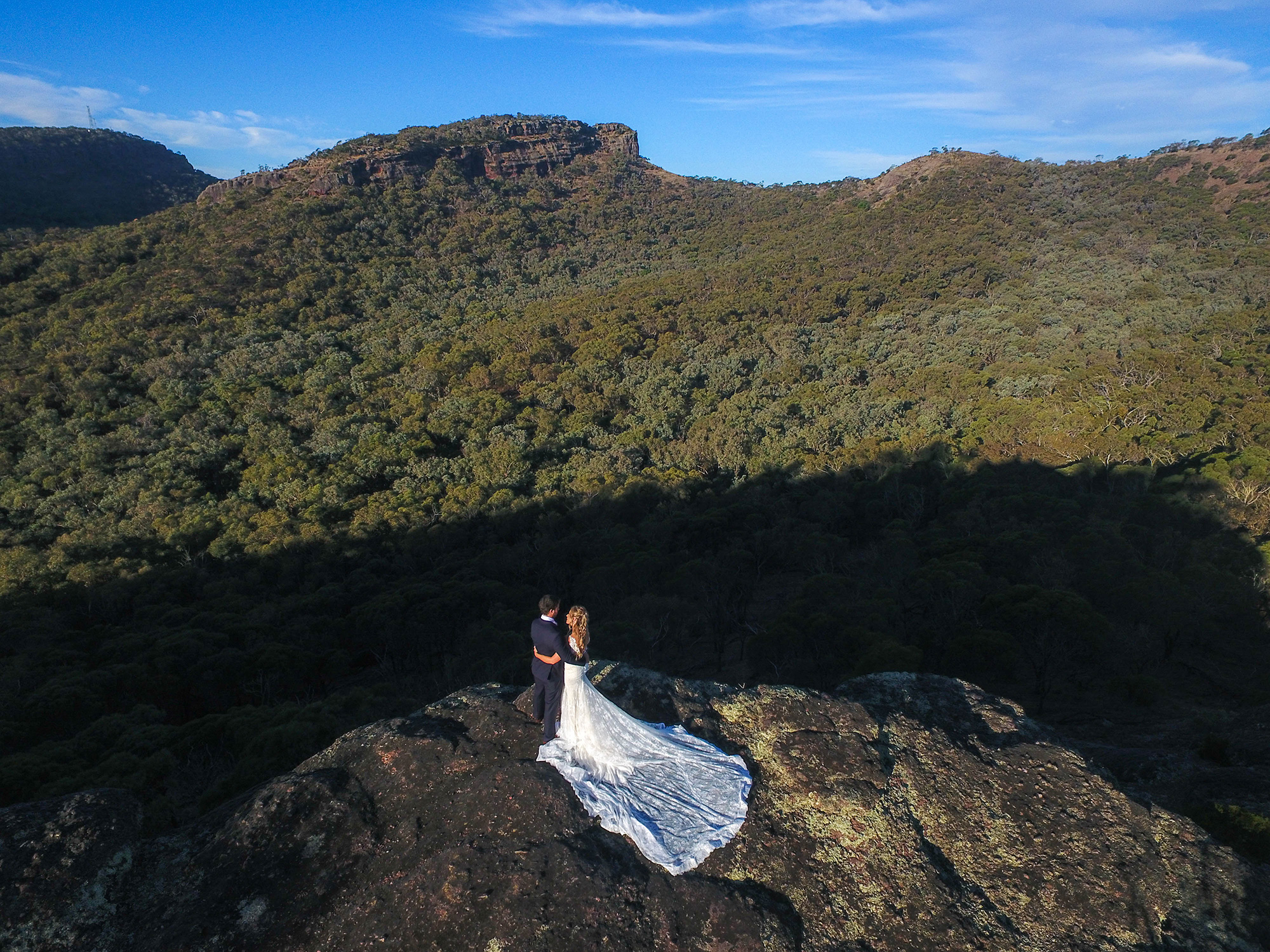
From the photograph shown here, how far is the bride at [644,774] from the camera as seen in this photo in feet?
15.9

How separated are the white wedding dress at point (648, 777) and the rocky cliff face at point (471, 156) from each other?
7076cm

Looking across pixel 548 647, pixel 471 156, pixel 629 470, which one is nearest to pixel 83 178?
pixel 471 156

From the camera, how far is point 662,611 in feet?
57.3

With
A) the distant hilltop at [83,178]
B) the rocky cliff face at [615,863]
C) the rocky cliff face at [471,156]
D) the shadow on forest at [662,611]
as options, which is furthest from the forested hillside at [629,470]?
the distant hilltop at [83,178]

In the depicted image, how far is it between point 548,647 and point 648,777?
4.19 feet

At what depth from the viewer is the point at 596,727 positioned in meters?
5.40

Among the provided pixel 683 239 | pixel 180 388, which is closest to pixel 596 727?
pixel 180 388

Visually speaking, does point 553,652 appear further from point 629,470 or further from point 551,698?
point 629,470

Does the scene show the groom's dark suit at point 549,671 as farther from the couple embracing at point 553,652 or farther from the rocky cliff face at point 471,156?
the rocky cliff face at point 471,156

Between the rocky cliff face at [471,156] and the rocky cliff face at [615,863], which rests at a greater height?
the rocky cliff face at [471,156]

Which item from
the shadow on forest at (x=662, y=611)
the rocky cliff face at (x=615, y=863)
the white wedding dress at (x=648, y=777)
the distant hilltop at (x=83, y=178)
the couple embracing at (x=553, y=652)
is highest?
the distant hilltop at (x=83, y=178)

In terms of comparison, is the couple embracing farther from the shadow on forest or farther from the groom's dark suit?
the shadow on forest

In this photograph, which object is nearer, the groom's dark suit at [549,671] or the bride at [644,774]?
the bride at [644,774]

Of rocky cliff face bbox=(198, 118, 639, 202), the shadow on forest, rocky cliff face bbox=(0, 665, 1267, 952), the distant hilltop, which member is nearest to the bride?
rocky cliff face bbox=(0, 665, 1267, 952)
